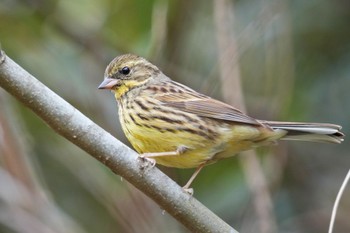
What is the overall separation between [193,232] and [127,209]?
56.4 inches

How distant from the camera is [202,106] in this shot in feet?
12.5

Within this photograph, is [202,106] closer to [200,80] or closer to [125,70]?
[125,70]

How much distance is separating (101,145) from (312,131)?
132 centimetres

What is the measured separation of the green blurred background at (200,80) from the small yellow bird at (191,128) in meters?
1.01

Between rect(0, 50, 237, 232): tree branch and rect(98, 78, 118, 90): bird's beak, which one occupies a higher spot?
rect(98, 78, 118, 90): bird's beak

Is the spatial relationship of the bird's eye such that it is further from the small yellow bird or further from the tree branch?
the tree branch

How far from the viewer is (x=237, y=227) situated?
5102mm

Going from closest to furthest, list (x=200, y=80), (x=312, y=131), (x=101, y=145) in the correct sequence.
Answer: (x=101, y=145), (x=312, y=131), (x=200, y=80)

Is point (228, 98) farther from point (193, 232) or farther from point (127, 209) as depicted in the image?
point (193, 232)

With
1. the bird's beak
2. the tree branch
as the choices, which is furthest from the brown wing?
the tree branch

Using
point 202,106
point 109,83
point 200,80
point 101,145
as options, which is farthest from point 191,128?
point 200,80

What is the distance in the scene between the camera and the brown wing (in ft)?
12.0

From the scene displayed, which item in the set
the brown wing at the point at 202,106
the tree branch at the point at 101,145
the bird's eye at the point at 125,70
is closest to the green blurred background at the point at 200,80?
the bird's eye at the point at 125,70

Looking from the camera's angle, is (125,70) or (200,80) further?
(200,80)
